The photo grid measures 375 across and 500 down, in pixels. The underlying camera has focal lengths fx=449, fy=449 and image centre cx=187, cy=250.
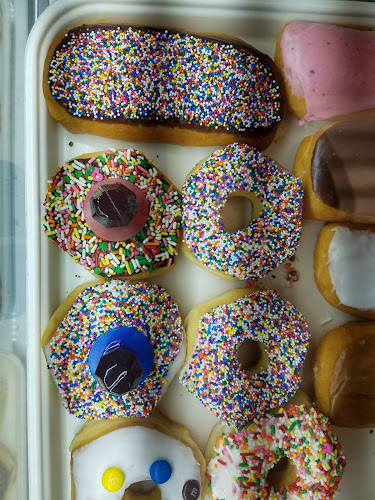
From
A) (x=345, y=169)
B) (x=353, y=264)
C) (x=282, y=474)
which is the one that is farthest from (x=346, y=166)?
(x=282, y=474)

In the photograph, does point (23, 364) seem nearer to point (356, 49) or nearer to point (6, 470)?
point (6, 470)

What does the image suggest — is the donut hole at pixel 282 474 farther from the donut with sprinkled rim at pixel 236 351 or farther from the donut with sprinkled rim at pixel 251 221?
the donut with sprinkled rim at pixel 251 221

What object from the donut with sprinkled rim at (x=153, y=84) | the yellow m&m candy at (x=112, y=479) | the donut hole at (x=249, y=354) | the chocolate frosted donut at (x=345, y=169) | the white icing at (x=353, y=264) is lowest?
the yellow m&m candy at (x=112, y=479)

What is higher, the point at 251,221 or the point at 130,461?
the point at 251,221

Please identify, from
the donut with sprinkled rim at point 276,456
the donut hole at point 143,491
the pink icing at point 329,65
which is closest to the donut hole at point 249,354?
the donut with sprinkled rim at point 276,456

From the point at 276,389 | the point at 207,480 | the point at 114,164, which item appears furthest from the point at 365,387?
the point at 114,164

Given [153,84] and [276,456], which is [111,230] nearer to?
Answer: [153,84]
